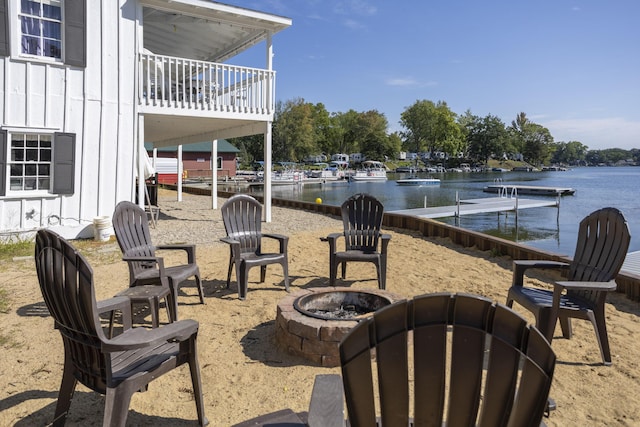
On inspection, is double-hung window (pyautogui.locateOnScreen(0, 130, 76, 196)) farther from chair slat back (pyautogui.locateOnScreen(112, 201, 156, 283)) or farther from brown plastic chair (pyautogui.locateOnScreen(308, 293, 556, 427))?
brown plastic chair (pyautogui.locateOnScreen(308, 293, 556, 427))

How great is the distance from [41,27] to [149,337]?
7.46m

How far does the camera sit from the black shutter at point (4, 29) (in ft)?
22.7

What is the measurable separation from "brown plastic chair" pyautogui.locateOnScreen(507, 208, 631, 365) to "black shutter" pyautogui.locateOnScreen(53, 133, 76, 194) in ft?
23.7

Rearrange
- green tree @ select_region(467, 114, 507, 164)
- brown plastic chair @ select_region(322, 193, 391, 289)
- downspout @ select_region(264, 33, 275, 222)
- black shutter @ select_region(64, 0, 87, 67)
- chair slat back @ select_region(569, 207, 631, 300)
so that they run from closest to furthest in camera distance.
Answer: chair slat back @ select_region(569, 207, 631, 300), brown plastic chair @ select_region(322, 193, 391, 289), black shutter @ select_region(64, 0, 87, 67), downspout @ select_region(264, 33, 275, 222), green tree @ select_region(467, 114, 507, 164)

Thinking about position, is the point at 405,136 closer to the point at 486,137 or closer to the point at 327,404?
the point at 486,137

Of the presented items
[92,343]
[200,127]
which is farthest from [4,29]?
[92,343]

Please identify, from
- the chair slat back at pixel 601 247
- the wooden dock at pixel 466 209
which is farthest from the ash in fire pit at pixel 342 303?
the wooden dock at pixel 466 209

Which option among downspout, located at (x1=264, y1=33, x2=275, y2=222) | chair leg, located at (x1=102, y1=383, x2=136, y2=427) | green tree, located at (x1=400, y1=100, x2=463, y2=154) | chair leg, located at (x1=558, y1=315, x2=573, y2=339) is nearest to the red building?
downspout, located at (x1=264, y1=33, x2=275, y2=222)

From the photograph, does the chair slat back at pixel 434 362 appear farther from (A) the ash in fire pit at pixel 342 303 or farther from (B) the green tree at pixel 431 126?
(B) the green tree at pixel 431 126

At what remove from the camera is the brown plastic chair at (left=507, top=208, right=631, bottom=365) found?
122 inches

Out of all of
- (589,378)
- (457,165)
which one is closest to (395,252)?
(589,378)

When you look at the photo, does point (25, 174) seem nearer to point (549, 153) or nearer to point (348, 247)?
point (348, 247)

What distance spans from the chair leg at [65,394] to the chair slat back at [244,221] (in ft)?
9.00

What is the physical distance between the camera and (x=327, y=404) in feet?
5.07
